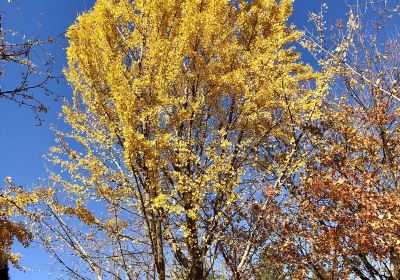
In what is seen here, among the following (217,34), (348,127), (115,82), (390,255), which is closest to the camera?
(115,82)

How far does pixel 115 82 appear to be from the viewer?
4.75m

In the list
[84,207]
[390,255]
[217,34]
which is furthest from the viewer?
[217,34]

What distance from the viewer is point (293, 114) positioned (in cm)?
626

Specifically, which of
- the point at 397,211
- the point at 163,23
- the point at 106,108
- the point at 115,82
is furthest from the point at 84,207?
the point at 397,211

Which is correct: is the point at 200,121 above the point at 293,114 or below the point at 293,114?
above

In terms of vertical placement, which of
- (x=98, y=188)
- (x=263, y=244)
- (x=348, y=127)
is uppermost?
(x=348, y=127)

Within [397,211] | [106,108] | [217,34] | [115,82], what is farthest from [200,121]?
[397,211]

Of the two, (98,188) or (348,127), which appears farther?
(348,127)

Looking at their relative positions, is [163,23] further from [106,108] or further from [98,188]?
[98,188]

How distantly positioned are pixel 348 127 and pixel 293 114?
5.69 feet

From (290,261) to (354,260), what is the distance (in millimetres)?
1357

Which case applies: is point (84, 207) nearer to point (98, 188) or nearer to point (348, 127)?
point (98, 188)

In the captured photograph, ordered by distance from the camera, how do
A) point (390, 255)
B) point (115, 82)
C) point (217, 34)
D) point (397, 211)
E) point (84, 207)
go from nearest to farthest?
point (115, 82) < point (397, 211) < point (84, 207) < point (390, 255) < point (217, 34)

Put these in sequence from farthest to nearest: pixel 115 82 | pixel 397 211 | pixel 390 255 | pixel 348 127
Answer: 1. pixel 348 127
2. pixel 390 255
3. pixel 397 211
4. pixel 115 82
